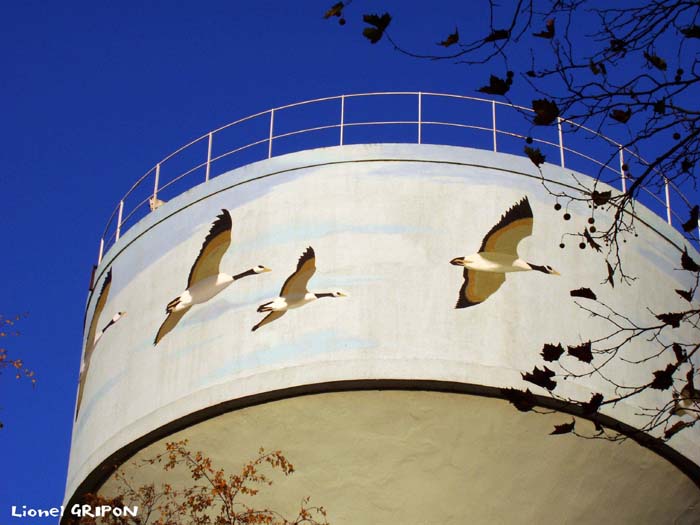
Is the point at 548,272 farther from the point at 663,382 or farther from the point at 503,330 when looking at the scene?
the point at 663,382

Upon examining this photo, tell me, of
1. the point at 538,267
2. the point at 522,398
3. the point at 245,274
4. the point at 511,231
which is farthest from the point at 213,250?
the point at 522,398

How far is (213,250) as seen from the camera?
13.2 metres

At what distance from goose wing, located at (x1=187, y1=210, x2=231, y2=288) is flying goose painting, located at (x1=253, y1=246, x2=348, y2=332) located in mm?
Answer: 826

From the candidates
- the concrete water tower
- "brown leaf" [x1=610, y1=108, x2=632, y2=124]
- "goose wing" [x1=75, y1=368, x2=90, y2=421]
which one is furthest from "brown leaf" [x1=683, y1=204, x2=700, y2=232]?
"goose wing" [x1=75, y1=368, x2=90, y2=421]

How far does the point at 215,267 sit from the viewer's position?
516 inches

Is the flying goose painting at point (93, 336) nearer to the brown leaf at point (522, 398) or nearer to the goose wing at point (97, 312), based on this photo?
the goose wing at point (97, 312)

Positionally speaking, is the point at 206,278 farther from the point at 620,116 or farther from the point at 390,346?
the point at 620,116

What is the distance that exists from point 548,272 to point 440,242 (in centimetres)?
108

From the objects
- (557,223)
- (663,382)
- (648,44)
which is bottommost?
(663,382)

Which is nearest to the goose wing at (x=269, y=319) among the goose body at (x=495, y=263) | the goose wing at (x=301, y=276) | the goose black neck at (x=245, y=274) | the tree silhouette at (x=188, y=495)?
the goose wing at (x=301, y=276)

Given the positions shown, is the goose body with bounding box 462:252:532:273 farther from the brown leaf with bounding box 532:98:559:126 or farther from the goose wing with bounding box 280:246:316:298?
the brown leaf with bounding box 532:98:559:126

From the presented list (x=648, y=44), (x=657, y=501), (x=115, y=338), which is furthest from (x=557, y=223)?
(x=648, y=44)

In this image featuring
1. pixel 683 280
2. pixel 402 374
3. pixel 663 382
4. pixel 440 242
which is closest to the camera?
pixel 663 382

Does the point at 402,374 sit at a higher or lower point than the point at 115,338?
lower
